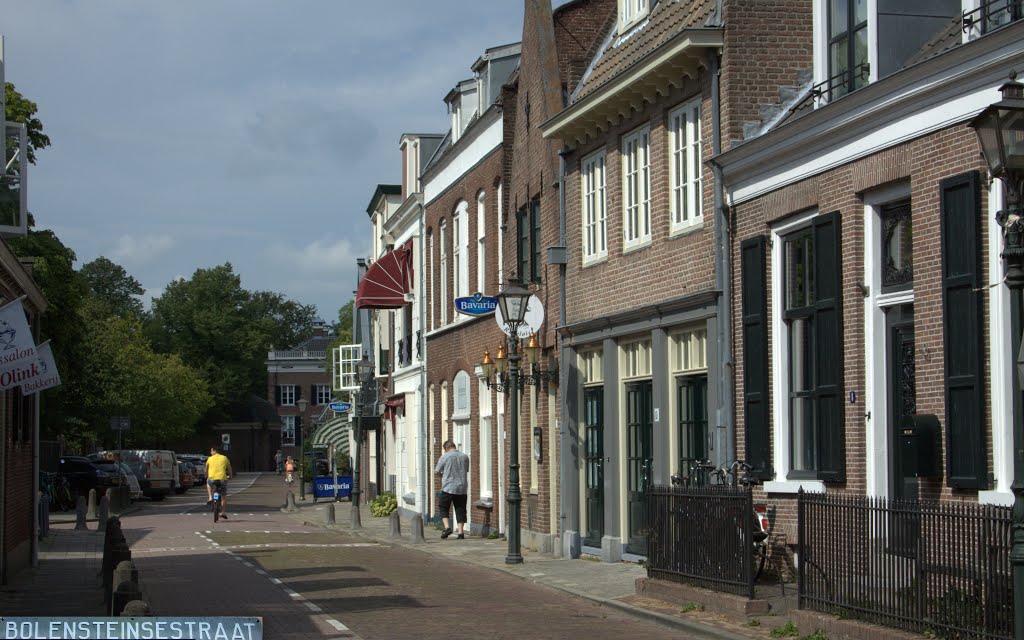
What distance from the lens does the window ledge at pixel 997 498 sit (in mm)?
12016

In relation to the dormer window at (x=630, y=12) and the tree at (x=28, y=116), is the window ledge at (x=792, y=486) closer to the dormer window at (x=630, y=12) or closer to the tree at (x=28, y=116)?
the dormer window at (x=630, y=12)

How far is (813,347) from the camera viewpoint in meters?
15.6

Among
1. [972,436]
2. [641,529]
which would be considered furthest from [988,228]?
[641,529]

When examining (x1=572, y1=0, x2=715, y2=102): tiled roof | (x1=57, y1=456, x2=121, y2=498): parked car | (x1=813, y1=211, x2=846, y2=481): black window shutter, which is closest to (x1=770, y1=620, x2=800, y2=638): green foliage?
(x1=813, y1=211, x2=846, y2=481): black window shutter

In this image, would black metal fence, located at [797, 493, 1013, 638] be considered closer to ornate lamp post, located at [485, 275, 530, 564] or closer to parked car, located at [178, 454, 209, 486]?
ornate lamp post, located at [485, 275, 530, 564]

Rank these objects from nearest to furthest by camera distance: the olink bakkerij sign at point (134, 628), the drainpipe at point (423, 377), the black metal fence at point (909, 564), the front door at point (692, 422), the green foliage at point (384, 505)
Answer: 1. the olink bakkerij sign at point (134, 628)
2. the black metal fence at point (909, 564)
3. the front door at point (692, 422)
4. the drainpipe at point (423, 377)
5. the green foliage at point (384, 505)

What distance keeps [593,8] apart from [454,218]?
8528mm

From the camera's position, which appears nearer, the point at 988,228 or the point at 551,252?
the point at 988,228

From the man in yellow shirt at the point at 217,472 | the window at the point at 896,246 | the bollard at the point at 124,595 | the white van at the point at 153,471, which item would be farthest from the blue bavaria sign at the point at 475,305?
the white van at the point at 153,471

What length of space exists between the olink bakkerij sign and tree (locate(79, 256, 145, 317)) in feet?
364

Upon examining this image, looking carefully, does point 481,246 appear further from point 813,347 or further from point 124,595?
point 124,595

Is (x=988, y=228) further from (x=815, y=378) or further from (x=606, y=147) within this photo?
(x=606, y=147)

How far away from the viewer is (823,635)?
12438 mm

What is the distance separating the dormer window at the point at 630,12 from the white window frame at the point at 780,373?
621 centimetres
